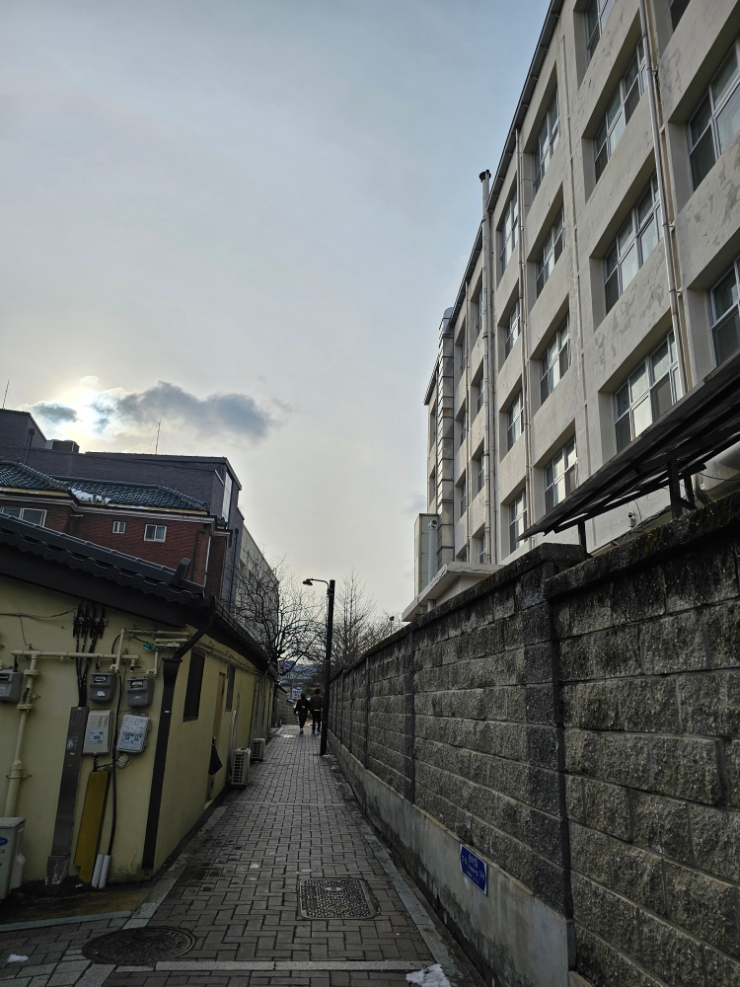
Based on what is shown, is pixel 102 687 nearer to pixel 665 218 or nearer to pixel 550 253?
pixel 665 218

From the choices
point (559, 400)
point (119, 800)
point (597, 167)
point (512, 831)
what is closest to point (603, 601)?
point (512, 831)

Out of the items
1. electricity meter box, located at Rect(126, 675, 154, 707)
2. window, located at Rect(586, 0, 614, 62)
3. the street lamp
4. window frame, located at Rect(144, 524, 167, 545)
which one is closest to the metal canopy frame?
electricity meter box, located at Rect(126, 675, 154, 707)

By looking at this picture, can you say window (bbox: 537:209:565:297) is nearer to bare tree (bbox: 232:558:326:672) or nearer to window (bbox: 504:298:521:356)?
window (bbox: 504:298:521:356)

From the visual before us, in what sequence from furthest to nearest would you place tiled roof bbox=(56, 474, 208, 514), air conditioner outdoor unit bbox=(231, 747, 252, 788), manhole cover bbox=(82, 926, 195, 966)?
1. tiled roof bbox=(56, 474, 208, 514)
2. air conditioner outdoor unit bbox=(231, 747, 252, 788)
3. manhole cover bbox=(82, 926, 195, 966)

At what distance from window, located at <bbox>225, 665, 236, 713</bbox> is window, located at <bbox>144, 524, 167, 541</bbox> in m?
17.1

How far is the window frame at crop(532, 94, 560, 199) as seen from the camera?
54.5 ft

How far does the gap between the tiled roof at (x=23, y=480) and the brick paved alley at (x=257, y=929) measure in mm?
22722

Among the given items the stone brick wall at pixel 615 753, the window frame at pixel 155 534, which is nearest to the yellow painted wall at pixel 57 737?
the stone brick wall at pixel 615 753

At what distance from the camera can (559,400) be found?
14898 mm

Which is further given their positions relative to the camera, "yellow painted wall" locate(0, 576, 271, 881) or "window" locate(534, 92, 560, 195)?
"window" locate(534, 92, 560, 195)

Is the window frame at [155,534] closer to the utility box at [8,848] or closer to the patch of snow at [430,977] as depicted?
the utility box at [8,848]

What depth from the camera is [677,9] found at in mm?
10883

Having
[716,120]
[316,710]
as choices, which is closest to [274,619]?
[316,710]

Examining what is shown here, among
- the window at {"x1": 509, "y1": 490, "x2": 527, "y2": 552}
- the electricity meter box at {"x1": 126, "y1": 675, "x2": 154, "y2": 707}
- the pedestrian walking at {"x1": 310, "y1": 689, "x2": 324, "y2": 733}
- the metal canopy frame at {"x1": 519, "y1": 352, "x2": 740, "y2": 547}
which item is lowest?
the pedestrian walking at {"x1": 310, "y1": 689, "x2": 324, "y2": 733}
